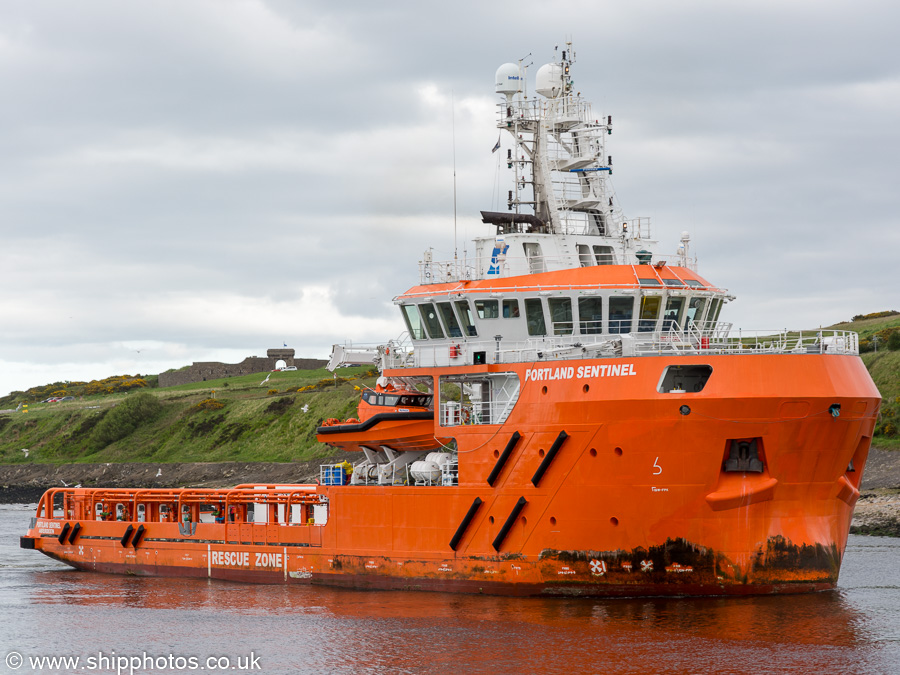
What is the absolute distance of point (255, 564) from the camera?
101 ft

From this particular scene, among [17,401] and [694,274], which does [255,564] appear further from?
[17,401]

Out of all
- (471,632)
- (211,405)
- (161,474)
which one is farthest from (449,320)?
(211,405)

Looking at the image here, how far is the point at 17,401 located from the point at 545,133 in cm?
10799

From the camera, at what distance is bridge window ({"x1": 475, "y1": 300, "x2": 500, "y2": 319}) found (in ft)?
89.1

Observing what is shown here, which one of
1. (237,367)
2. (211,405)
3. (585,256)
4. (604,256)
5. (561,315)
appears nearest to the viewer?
(561,315)

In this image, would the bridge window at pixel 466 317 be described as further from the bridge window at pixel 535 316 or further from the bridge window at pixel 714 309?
the bridge window at pixel 714 309

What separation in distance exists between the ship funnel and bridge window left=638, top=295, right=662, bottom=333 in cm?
851

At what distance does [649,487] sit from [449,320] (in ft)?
26.4

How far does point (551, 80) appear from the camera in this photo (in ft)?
100

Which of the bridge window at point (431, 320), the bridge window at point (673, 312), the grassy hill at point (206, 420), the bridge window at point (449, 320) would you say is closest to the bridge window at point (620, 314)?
the bridge window at point (673, 312)

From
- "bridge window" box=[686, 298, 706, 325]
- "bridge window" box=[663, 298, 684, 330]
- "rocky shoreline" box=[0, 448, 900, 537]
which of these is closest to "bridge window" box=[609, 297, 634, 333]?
"bridge window" box=[663, 298, 684, 330]

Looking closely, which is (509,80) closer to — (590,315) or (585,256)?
(585,256)

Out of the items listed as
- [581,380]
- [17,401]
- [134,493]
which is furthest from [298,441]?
[17,401]

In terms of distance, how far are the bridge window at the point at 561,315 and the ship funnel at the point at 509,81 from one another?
775 centimetres
